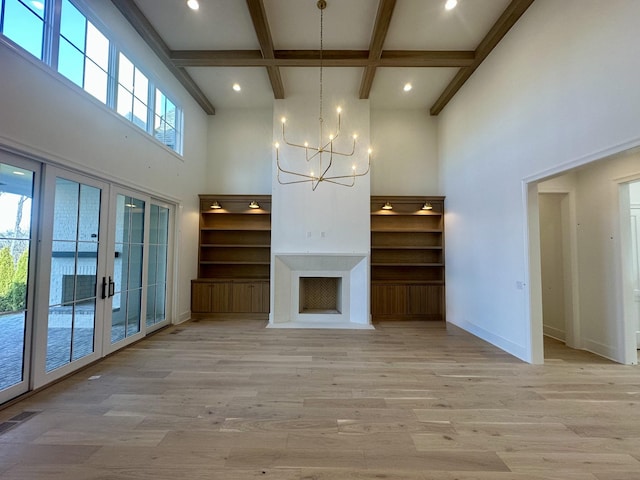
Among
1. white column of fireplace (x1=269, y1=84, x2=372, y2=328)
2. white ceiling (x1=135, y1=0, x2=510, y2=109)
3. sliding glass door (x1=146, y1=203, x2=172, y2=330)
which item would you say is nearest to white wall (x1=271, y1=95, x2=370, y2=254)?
white column of fireplace (x1=269, y1=84, x2=372, y2=328)

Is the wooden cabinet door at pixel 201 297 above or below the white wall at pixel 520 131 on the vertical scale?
below

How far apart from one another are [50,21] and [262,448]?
14.1ft

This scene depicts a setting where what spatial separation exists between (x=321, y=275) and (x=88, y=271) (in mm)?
3648

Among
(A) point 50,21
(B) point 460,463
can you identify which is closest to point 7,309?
(A) point 50,21

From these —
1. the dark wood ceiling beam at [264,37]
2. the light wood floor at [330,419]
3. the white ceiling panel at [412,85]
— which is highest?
the white ceiling panel at [412,85]

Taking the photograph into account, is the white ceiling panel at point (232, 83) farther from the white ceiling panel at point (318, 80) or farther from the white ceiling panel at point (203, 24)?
the white ceiling panel at point (203, 24)

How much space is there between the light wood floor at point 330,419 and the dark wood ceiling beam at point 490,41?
174 inches

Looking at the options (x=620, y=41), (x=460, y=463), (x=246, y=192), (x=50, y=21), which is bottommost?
(x=460, y=463)

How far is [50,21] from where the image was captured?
2.76 metres

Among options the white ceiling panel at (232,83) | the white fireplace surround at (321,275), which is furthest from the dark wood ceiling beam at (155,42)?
the white fireplace surround at (321,275)

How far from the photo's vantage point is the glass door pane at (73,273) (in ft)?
9.49

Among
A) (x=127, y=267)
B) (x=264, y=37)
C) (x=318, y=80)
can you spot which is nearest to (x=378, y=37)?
(x=318, y=80)

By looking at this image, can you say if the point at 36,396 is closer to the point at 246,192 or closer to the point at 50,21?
the point at 50,21

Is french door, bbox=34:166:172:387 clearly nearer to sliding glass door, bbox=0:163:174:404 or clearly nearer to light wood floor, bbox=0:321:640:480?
sliding glass door, bbox=0:163:174:404
